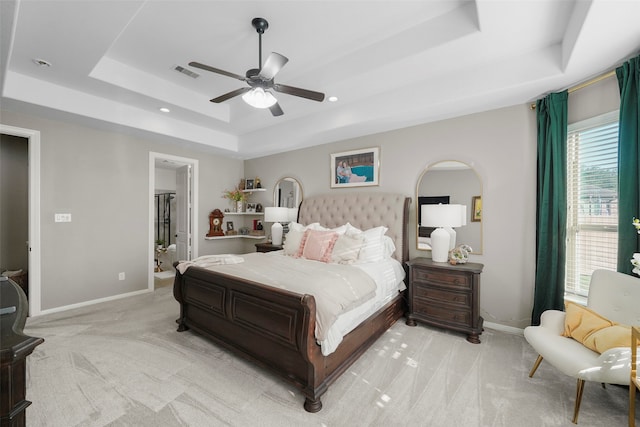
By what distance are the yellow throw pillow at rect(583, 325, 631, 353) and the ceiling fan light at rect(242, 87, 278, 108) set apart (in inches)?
121

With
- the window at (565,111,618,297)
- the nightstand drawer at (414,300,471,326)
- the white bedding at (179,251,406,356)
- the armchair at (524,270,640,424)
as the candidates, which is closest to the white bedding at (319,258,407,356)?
the white bedding at (179,251,406,356)

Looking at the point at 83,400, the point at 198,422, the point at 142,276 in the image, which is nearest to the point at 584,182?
the point at 198,422

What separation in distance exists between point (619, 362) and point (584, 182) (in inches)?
72.8

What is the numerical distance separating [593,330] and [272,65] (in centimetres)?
306

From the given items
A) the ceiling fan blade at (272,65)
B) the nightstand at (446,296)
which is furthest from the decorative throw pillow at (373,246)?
the ceiling fan blade at (272,65)

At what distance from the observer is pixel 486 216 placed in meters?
3.16

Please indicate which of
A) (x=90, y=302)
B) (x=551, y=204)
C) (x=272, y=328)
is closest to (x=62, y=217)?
(x=90, y=302)

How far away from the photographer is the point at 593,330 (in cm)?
182

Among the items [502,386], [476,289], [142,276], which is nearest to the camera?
[502,386]

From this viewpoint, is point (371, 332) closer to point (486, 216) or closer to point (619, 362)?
point (619, 362)

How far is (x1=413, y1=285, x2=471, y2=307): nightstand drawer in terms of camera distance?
9.35 ft

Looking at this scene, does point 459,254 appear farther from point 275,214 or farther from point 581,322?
point 275,214

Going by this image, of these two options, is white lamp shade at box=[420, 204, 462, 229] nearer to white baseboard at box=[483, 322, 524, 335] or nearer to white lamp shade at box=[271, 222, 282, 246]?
white baseboard at box=[483, 322, 524, 335]

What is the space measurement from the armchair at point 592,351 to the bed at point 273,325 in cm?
134
